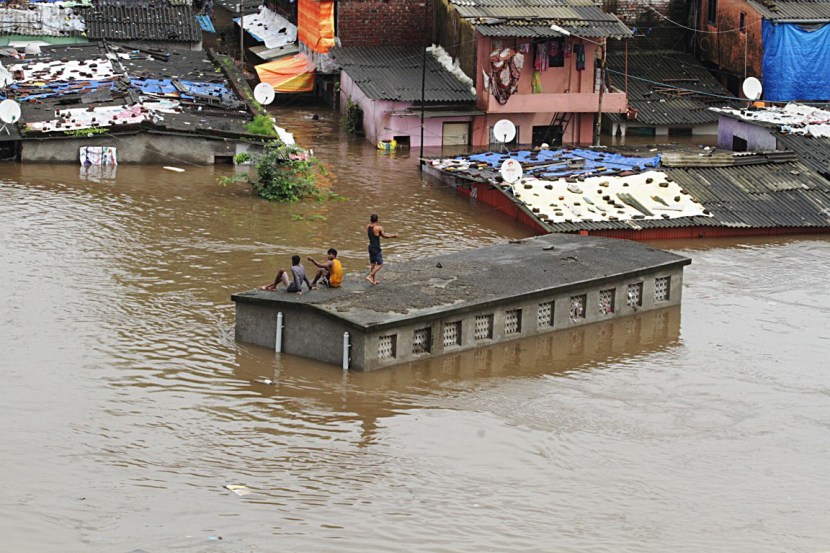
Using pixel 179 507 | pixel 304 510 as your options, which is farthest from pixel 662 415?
pixel 179 507

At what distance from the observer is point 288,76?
146ft

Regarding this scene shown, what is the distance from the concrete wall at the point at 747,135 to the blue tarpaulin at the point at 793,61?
412cm

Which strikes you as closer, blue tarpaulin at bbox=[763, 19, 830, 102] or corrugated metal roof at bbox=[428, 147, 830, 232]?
corrugated metal roof at bbox=[428, 147, 830, 232]

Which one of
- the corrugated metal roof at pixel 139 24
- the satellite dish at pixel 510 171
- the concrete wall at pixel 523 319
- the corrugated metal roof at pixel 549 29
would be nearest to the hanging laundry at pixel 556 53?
the corrugated metal roof at pixel 549 29

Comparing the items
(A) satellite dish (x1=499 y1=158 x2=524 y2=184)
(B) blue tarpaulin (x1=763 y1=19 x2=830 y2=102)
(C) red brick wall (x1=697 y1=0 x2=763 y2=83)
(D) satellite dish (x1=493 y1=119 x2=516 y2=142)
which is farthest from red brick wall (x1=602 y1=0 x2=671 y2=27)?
(A) satellite dish (x1=499 y1=158 x2=524 y2=184)

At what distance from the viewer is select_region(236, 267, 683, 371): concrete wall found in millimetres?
21156

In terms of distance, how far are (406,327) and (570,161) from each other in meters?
13.6

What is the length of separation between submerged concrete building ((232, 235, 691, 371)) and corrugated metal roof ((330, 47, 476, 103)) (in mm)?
13264

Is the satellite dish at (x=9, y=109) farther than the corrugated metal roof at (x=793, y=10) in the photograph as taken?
No

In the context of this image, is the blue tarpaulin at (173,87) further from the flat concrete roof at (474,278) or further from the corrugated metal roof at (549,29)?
the flat concrete roof at (474,278)

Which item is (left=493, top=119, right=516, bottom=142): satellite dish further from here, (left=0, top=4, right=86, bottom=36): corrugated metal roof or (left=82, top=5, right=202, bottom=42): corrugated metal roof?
(left=0, top=4, right=86, bottom=36): corrugated metal roof

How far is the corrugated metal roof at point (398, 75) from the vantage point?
1527 inches

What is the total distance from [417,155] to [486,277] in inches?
612

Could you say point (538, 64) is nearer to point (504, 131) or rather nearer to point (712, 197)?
point (504, 131)
